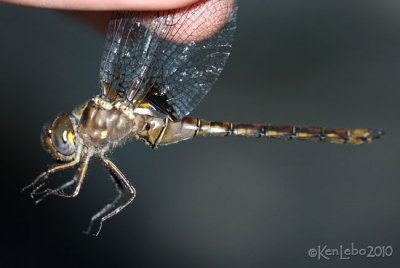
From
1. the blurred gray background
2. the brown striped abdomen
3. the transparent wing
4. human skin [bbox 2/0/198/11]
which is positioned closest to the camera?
human skin [bbox 2/0/198/11]

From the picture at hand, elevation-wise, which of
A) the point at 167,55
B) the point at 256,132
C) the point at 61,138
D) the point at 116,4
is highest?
the point at 116,4

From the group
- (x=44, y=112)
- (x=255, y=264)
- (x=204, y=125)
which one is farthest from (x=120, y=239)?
(x=204, y=125)

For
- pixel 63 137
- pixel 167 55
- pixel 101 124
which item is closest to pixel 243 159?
pixel 167 55

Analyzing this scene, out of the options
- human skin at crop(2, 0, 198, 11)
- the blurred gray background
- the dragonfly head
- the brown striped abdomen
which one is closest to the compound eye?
the dragonfly head

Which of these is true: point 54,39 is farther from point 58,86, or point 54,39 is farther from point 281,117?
point 281,117

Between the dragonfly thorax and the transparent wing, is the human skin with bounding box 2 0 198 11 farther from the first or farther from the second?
the dragonfly thorax

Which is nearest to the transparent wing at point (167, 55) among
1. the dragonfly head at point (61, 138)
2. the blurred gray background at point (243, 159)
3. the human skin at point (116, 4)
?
the human skin at point (116, 4)

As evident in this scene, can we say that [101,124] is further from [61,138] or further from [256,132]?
[256,132]
